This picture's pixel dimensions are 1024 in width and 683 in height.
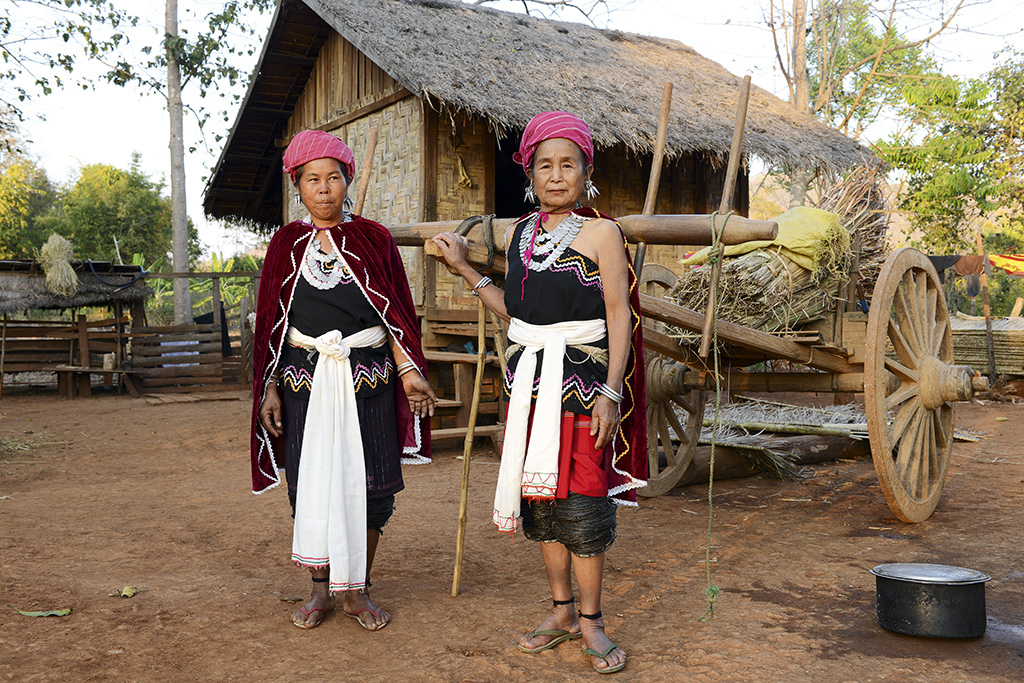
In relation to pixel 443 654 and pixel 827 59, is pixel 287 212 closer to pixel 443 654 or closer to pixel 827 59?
pixel 443 654

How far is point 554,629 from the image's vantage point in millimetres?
2666

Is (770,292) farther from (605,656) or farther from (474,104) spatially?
(474,104)

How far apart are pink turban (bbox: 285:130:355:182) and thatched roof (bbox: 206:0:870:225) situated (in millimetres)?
4385

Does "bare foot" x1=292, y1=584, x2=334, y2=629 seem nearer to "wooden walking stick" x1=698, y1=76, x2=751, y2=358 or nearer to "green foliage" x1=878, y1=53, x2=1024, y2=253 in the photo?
"wooden walking stick" x1=698, y1=76, x2=751, y2=358

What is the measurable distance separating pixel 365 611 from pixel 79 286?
11.8 m

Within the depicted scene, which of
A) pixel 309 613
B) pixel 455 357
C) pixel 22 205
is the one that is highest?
pixel 22 205

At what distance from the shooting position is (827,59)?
1903cm

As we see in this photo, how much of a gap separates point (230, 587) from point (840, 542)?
2.90m

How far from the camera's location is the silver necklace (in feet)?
8.33

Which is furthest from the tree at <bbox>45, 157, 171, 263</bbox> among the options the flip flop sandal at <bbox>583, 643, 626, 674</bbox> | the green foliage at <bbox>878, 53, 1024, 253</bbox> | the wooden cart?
the flip flop sandal at <bbox>583, 643, 626, 674</bbox>

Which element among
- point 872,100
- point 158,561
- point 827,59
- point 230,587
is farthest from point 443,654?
point 872,100

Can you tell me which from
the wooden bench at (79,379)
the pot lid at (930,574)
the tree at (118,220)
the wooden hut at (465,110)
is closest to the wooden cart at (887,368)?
the pot lid at (930,574)

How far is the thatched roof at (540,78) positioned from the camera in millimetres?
7500

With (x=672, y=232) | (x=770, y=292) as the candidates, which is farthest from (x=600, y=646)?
(x=770, y=292)
